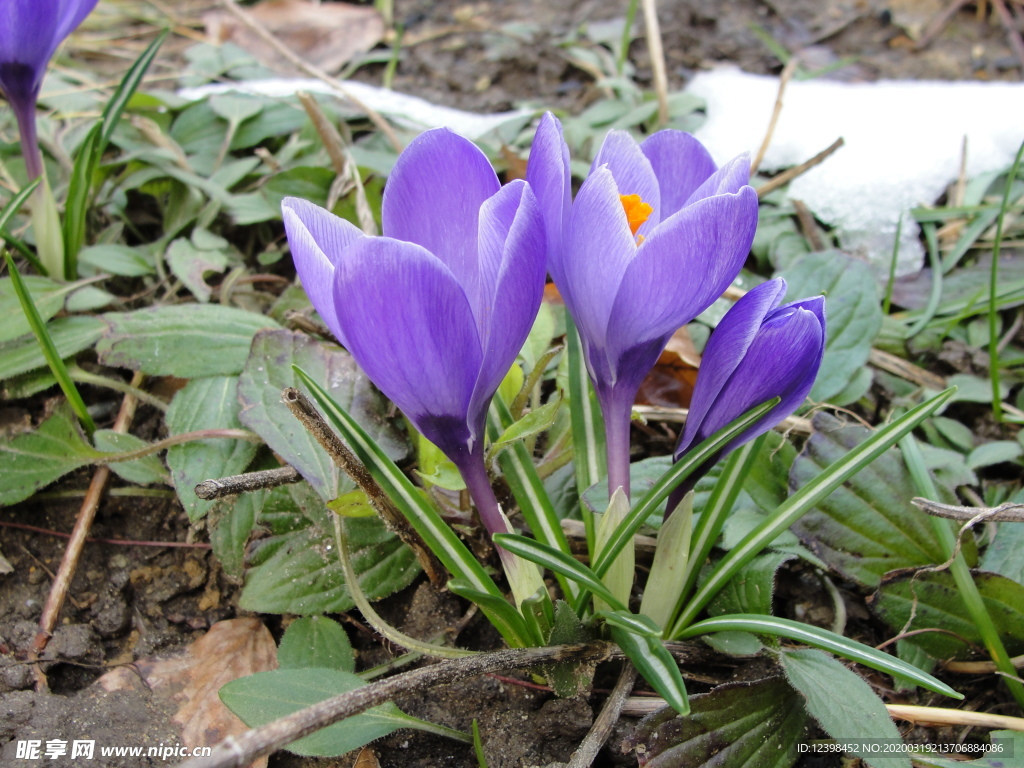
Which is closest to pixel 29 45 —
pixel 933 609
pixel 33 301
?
pixel 33 301

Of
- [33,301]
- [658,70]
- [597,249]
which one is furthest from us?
[658,70]

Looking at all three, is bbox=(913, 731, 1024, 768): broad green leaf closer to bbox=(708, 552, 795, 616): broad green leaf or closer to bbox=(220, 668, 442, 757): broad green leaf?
bbox=(708, 552, 795, 616): broad green leaf

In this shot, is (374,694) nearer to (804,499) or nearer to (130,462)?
(804,499)

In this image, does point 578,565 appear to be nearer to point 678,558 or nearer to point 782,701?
point 678,558

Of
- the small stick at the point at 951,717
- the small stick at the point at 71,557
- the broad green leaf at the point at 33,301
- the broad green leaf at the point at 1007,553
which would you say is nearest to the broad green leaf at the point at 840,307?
the broad green leaf at the point at 1007,553

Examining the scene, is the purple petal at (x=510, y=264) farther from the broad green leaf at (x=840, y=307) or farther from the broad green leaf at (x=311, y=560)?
the broad green leaf at (x=840, y=307)
